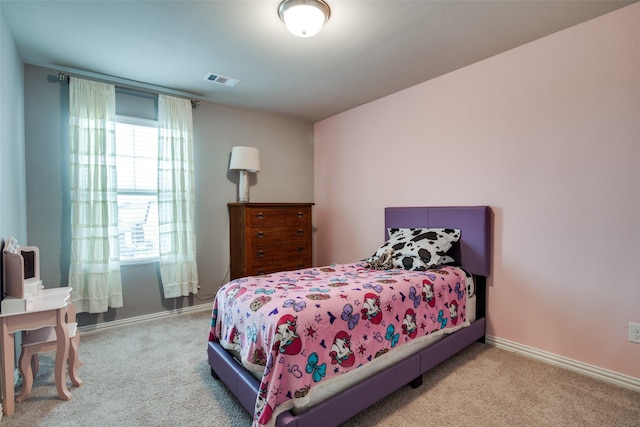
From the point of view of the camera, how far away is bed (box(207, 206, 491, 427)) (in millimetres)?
1386

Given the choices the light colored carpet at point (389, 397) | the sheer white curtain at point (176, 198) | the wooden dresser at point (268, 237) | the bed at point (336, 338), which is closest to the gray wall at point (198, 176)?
the sheer white curtain at point (176, 198)

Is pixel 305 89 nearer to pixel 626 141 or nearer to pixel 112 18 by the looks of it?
pixel 112 18

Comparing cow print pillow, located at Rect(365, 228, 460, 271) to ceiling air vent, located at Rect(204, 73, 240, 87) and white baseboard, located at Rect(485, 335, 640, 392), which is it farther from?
ceiling air vent, located at Rect(204, 73, 240, 87)

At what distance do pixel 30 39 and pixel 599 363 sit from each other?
4.60m

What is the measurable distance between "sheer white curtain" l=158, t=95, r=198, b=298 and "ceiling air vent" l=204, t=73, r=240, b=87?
530 millimetres

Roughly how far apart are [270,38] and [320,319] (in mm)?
1968

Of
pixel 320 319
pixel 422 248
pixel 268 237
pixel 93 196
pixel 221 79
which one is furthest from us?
pixel 268 237

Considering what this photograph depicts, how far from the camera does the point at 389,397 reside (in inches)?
72.8

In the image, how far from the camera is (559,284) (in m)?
2.21

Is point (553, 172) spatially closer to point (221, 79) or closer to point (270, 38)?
point (270, 38)

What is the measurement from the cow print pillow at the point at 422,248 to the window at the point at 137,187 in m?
2.32

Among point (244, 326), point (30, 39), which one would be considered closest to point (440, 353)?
point (244, 326)

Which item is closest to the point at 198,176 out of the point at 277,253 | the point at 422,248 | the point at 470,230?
the point at 277,253

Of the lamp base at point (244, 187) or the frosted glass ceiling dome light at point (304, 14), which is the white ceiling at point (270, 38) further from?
the lamp base at point (244, 187)
